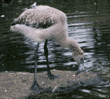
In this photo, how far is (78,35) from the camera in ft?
34.0

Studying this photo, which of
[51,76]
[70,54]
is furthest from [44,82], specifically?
[70,54]

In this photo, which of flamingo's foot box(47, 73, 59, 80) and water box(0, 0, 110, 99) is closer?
water box(0, 0, 110, 99)

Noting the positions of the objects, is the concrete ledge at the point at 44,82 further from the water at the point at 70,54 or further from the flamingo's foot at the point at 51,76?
the water at the point at 70,54

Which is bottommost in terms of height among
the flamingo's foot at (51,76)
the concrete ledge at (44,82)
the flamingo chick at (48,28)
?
the concrete ledge at (44,82)

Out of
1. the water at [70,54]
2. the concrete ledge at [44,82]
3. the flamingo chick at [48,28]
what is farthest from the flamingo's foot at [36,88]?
the water at [70,54]

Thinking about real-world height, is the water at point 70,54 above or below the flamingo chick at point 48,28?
below

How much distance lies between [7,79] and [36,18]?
7.19ft

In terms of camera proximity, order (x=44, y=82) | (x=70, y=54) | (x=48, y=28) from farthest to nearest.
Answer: (x=70, y=54)
(x=44, y=82)
(x=48, y=28)

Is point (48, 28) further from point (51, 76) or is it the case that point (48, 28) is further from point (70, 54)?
point (70, 54)

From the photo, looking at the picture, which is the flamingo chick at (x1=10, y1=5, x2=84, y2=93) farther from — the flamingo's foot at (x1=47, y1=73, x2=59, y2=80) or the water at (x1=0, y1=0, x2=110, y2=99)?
the water at (x1=0, y1=0, x2=110, y2=99)

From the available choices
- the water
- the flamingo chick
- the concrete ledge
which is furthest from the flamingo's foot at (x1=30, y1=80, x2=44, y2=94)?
the water

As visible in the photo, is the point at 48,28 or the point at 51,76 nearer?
the point at 48,28

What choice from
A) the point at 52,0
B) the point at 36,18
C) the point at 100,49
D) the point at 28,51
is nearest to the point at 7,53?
the point at 28,51

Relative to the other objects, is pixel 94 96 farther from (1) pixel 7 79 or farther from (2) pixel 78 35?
(2) pixel 78 35
